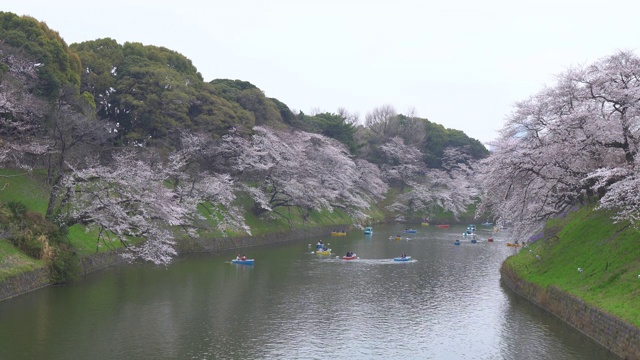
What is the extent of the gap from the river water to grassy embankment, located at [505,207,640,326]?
1.86m

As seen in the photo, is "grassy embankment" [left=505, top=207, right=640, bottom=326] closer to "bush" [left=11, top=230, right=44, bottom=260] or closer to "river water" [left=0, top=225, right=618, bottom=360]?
"river water" [left=0, top=225, right=618, bottom=360]

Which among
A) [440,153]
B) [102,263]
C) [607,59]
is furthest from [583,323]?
[440,153]

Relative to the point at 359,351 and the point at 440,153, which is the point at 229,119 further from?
the point at 440,153

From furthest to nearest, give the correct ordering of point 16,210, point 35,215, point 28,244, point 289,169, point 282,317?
point 289,169, point 35,215, point 16,210, point 28,244, point 282,317

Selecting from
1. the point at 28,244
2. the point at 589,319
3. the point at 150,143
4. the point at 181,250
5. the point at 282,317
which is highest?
the point at 150,143

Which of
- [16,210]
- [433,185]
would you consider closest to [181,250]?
[16,210]

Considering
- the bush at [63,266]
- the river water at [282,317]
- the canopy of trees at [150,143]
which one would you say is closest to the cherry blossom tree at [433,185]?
the canopy of trees at [150,143]

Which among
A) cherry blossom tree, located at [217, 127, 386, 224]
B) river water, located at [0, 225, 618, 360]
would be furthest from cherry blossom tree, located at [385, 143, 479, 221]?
river water, located at [0, 225, 618, 360]

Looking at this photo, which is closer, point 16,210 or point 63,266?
point 16,210

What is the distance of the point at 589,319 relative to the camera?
22.3 m

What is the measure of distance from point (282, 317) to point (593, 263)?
15457 mm

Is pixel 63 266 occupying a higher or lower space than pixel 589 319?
higher

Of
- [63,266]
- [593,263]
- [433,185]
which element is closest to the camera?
[593,263]

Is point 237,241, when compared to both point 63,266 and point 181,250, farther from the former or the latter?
point 63,266
